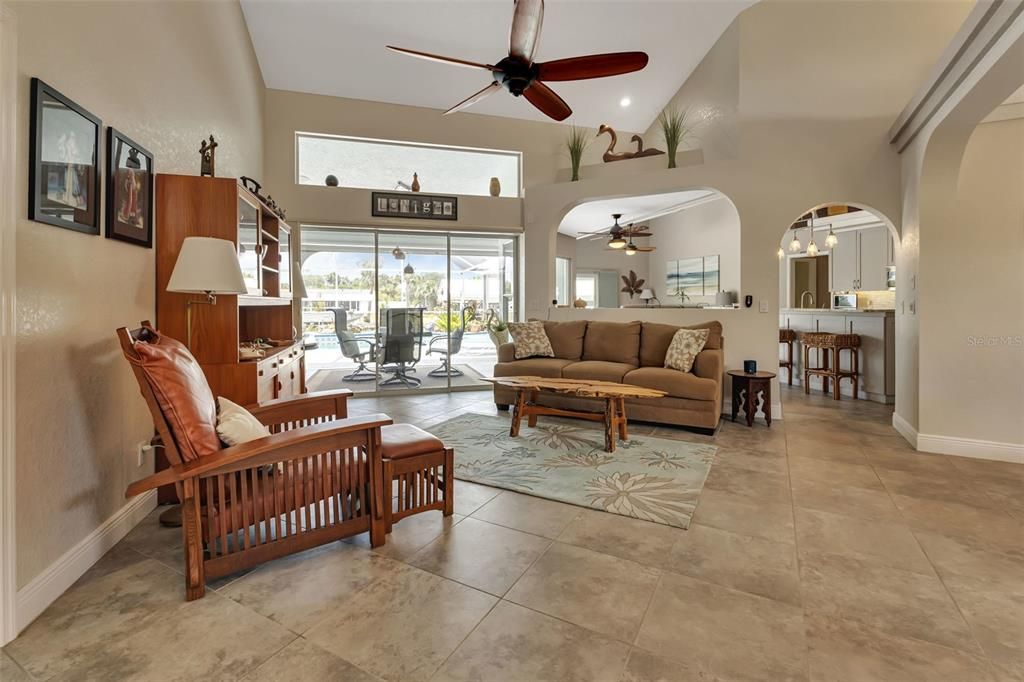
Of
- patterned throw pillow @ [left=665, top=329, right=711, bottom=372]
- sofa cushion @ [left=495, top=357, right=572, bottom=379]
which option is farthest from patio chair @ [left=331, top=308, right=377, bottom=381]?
patterned throw pillow @ [left=665, top=329, right=711, bottom=372]

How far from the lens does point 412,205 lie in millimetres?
5844

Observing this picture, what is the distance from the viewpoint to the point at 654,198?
603cm

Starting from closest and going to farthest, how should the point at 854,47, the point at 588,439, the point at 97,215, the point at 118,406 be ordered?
the point at 97,215 → the point at 118,406 → the point at 588,439 → the point at 854,47

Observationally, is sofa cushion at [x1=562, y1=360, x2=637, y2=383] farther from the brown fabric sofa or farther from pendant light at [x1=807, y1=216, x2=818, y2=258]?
pendant light at [x1=807, y1=216, x2=818, y2=258]

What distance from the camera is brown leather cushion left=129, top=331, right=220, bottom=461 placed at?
1.70 m

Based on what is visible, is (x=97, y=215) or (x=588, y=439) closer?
(x=97, y=215)

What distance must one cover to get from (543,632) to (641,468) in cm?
184

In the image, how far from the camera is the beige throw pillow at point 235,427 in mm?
1870

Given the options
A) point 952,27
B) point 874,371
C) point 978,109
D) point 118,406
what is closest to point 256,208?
point 118,406

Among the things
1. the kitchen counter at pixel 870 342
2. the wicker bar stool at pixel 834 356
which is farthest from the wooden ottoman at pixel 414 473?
the wicker bar stool at pixel 834 356

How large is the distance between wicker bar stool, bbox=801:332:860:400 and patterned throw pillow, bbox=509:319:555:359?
11.1ft

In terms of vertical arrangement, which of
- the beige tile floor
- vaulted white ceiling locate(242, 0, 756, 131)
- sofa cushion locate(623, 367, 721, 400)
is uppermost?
vaulted white ceiling locate(242, 0, 756, 131)

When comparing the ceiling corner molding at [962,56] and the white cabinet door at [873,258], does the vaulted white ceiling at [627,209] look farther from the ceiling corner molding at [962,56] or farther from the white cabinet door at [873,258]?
the white cabinet door at [873,258]

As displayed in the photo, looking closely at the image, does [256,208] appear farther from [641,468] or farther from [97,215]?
[641,468]
